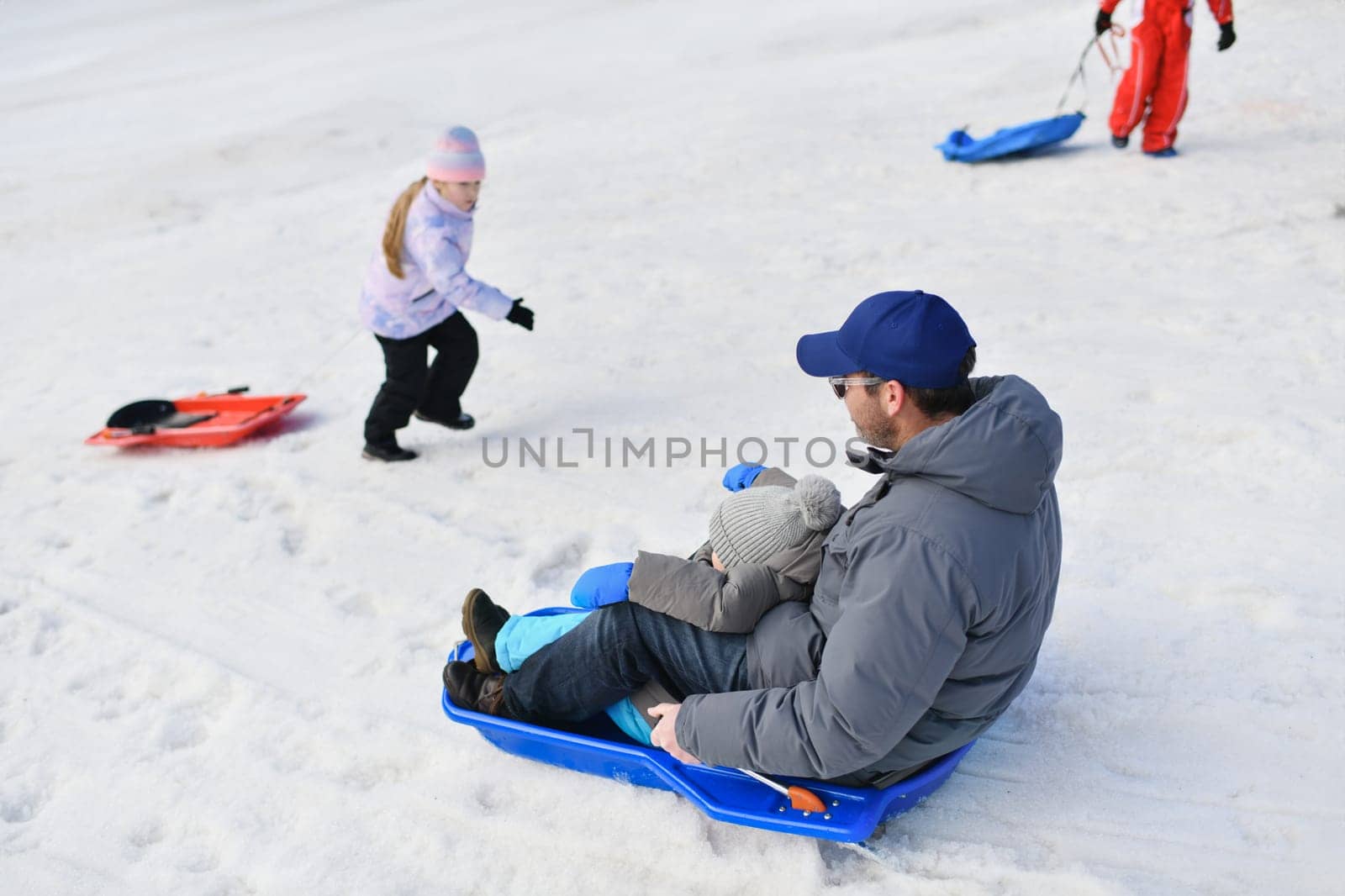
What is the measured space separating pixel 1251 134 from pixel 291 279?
22.2 feet

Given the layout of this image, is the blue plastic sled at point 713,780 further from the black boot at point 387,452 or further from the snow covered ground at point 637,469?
the black boot at point 387,452

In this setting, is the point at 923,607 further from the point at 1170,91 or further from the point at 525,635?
the point at 1170,91

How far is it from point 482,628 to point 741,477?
821mm

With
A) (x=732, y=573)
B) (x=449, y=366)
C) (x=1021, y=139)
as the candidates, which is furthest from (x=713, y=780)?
(x=1021, y=139)

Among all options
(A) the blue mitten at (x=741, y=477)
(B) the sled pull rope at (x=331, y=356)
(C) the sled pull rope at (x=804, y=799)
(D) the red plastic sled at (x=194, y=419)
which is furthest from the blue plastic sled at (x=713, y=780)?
(B) the sled pull rope at (x=331, y=356)

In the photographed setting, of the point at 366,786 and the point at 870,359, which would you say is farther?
the point at 366,786

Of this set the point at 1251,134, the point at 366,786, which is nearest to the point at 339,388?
the point at 366,786

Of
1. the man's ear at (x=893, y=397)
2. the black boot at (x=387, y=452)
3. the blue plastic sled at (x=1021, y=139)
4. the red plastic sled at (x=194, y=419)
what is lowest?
the blue plastic sled at (x=1021, y=139)

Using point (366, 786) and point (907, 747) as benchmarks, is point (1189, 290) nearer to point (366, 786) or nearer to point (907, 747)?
point (907, 747)

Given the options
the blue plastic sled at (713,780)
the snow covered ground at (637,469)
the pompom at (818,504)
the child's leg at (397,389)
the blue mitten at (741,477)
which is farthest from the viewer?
the child's leg at (397,389)

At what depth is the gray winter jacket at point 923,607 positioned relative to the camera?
6.57ft

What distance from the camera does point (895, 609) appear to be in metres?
2.00

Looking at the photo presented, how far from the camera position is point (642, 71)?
12.0 meters

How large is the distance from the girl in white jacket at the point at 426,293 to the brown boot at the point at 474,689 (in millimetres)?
1834
